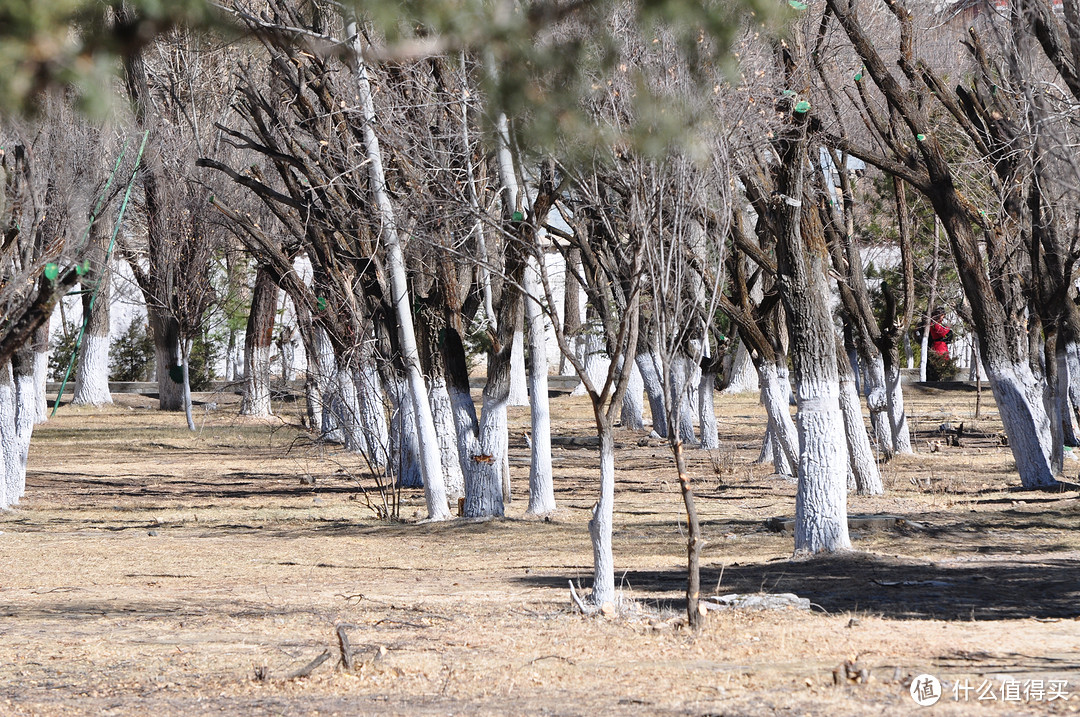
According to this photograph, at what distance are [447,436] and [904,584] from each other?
7.60 meters

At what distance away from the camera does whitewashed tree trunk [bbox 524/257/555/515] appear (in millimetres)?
12609

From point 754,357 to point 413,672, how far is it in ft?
33.9

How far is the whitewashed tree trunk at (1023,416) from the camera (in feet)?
41.1

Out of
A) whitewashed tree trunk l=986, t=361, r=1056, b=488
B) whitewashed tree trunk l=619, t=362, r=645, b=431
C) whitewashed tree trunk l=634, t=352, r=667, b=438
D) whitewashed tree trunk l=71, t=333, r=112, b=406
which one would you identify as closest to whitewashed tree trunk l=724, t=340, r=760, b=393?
whitewashed tree trunk l=619, t=362, r=645, b=431

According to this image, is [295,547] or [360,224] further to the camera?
[360,224]

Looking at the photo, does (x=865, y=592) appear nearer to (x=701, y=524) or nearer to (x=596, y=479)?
(x=701, y=524)

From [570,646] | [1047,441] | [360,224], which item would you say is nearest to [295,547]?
[360,224]

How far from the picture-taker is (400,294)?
1258 cm

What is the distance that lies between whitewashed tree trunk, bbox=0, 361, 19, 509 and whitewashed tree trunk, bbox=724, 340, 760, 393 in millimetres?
21560

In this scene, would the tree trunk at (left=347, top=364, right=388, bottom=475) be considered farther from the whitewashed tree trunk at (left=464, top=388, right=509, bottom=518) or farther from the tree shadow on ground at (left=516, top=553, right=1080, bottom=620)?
the tree shadow on ground at (left=516, top=553, right=1080, bottom=620)

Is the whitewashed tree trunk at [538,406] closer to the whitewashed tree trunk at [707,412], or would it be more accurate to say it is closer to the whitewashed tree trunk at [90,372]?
the whitewashed tree trunk at [707,412]

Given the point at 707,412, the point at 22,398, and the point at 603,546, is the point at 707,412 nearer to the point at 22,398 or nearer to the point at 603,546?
the point at 22,398

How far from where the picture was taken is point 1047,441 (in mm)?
13820

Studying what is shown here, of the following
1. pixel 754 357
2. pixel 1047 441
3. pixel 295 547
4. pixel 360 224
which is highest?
pixel 360 224
